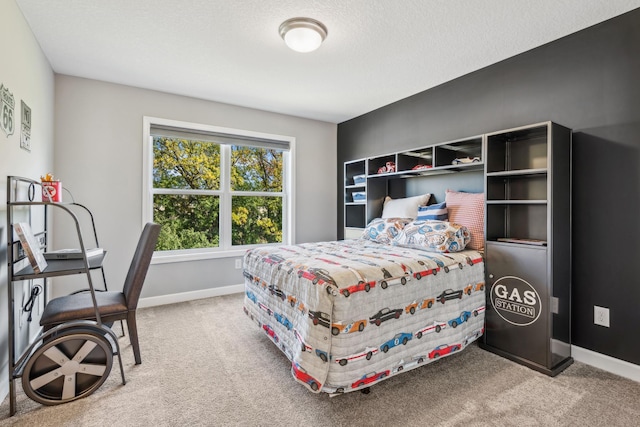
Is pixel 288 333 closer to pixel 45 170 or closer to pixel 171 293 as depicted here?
pixel 171 293

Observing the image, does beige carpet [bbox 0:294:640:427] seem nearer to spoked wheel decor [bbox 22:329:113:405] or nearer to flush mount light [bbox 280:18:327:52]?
spoked wheel decor [bbox 22:329:113:405]

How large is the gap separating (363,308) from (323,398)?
1.92 feet

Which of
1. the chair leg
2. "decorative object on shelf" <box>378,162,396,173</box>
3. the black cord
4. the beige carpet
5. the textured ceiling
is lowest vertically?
the beige carpet

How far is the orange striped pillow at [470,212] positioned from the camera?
2631mm

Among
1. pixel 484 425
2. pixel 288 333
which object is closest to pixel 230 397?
pixel 288 333

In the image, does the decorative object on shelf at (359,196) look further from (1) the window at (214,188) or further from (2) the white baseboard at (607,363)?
(2) the white baseboard at (607,363)

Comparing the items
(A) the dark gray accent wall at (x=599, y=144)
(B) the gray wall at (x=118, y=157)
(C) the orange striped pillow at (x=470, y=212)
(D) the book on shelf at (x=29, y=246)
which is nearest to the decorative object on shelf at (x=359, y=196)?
(C) the orange striped pillow at (x=470, y=212)

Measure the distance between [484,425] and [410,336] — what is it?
0.55m

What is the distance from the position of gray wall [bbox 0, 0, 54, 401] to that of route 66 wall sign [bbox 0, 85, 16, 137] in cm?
4

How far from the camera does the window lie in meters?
3.65

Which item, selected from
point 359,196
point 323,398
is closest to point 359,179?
point 359,196

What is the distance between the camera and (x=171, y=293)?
3.60 metres

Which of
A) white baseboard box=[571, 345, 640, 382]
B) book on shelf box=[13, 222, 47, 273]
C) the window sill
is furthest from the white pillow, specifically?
book on shelf box=[13, 222, 47, 273]

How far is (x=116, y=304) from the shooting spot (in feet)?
6.79
